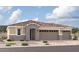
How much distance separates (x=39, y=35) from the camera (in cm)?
1778

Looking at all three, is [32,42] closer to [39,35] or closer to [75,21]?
[39,35]

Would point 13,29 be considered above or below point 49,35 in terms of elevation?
above

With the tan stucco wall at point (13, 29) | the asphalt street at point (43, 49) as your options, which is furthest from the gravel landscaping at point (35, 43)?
the tan stucco wall at point (13, 29)

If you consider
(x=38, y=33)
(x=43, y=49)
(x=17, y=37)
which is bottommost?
(x=43, y=49)

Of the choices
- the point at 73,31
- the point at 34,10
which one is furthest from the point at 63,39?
the point at 34,10

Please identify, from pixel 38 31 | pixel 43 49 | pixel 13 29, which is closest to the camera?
pixel 43 49

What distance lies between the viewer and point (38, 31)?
17.9m

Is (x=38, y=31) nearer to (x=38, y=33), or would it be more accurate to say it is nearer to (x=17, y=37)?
(x=38, y=33)

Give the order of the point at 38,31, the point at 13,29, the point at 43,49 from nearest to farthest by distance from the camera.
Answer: the point at 43,49 → the point at 13,29 → the point at 38,31

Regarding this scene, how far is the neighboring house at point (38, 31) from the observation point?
58.0 ft

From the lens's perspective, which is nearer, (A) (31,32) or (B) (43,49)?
(B) (43,49)

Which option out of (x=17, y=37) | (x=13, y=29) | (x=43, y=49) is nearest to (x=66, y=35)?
(x=43, y=49)

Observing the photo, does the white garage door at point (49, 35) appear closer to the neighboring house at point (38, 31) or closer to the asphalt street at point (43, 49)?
the neighboring house at point (38, 31)
